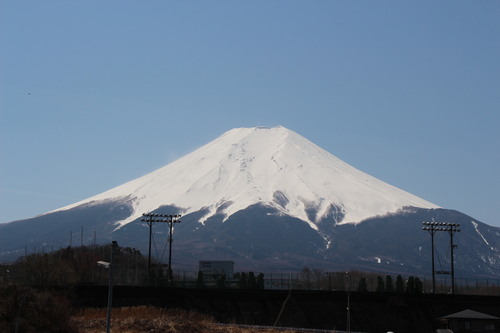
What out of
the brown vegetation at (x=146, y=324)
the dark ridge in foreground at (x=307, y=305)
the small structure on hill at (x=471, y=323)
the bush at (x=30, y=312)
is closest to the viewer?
the bush at (x=30, y=312)

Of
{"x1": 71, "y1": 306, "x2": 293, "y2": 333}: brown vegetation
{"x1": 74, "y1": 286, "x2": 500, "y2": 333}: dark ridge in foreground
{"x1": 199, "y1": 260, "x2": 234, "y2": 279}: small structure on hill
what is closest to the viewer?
{"x1": 71, "y1": 306, "x2": 293, "y2": 333}: brown vegetation

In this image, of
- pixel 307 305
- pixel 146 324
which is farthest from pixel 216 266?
pixel 146 324

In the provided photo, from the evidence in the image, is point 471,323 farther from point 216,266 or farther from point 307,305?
point 216,266

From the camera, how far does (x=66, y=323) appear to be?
6359cm

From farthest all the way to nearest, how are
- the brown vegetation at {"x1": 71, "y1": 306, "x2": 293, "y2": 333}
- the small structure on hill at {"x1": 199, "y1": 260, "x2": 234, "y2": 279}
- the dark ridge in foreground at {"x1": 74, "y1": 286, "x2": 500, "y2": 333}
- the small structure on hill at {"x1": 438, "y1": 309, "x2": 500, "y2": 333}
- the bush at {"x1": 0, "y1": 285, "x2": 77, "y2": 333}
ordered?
the small structure on hill at {"x1": 199, "y1": 260, "x2": 234, "y2": 279} → the dark ridge in foreground at {"x1": 74, "y1": 286, "x2": 500, "y2": 333} → the brown vegetation at {"x1": 71, "y1": 306, "x2": 293, "y2": 333} → the small structure on hill at {"x1": 438, "y1": 309, "x2": 500, "y2": 333} → the bush at {"x1": 0, "y1": 285, "x2": 77, "y2": 333}

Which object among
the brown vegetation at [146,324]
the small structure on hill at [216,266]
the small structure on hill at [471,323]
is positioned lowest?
the brown vegetation at [146,324]

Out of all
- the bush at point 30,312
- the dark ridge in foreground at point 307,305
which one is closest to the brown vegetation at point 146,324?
the bush at point 30,312

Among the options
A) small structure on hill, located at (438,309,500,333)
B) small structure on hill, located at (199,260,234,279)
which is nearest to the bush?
small structure on hill, located at (438,309,500,333)

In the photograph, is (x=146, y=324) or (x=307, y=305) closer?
(x=146, y=324)

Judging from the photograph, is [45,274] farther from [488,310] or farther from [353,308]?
[488,310]

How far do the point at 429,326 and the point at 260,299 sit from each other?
1645 centimetres

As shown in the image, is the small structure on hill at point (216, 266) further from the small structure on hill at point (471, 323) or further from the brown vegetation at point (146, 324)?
the small structure on hill at point (471, 323)

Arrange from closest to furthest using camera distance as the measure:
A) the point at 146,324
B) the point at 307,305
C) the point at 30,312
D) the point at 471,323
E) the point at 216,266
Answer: the point at 30,312, the point at 471,323, the point at 146,324, the point at 307,305, the point at 216,266

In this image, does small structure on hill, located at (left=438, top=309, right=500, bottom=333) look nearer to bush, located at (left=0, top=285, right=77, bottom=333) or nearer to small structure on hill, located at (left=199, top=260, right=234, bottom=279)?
bush, located at (left=0, top=285, right=77, bottom=333)
